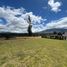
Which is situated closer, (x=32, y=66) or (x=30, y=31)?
(x=32, y=66)

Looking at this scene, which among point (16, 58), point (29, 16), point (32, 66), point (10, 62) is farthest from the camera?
point (29, 16)

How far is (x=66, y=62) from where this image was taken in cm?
1944

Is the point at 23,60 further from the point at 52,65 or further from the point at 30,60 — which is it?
the point at 52,65

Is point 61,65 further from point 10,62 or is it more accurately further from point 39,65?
point 10,62

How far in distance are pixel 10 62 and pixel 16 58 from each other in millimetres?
1819

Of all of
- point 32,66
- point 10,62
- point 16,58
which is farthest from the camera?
point 16,58

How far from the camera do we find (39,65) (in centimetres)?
1773

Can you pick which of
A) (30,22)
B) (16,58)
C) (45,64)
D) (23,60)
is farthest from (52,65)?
(30,22)

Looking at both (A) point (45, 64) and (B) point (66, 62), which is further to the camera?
(B) point (66, 62)

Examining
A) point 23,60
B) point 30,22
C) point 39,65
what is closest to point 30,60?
point 23,60

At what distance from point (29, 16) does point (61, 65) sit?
1907 inches

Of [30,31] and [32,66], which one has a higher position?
[30,31]

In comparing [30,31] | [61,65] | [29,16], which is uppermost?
[29,16]

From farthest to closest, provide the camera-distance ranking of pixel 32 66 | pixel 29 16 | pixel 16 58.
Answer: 1. pixel 29 16
2. pixel 16 58
3. pixel 32 66
